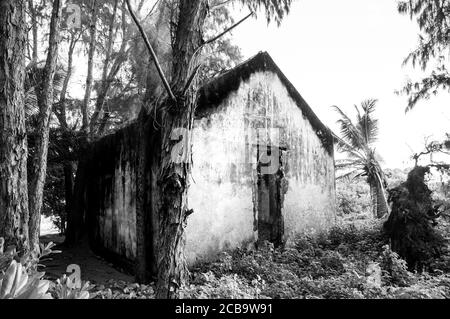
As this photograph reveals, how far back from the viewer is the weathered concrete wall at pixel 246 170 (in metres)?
6.12

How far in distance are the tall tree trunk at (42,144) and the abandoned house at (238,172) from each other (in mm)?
1618

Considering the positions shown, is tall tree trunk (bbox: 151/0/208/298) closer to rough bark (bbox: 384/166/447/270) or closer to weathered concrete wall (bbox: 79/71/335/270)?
weathered concrete wall (bbox: 79/71/335/270)

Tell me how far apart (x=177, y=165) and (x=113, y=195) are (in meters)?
5.44

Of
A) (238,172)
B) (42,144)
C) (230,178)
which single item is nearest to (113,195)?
(42,144)

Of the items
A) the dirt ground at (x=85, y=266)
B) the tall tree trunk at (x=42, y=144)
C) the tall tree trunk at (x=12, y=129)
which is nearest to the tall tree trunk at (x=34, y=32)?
the tall tree trunk at (x=42, y=144)

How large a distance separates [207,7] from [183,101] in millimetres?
983

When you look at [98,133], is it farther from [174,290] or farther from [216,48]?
[174,290]

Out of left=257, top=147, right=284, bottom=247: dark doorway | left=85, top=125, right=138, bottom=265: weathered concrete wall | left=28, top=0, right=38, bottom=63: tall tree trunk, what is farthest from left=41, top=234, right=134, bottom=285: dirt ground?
left=28, top=0, right=38, bottom=63: tall tree trunk

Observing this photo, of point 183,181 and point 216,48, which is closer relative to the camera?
point 183,181

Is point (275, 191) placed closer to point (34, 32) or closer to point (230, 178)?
point (230, 178)

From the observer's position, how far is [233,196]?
667 centimetres

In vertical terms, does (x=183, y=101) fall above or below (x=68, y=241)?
above
